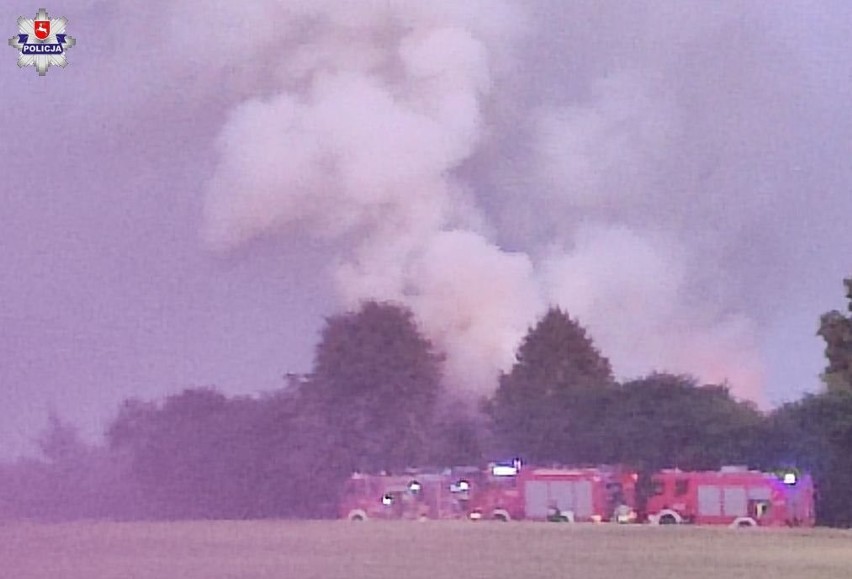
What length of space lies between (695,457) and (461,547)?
11.1m

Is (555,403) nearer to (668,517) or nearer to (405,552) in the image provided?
(668,517)

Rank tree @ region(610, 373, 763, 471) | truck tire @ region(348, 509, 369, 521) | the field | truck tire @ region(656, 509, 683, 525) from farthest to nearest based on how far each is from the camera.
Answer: tree @ region(610, 373, 763, 471), truck tire @ region(348, 509, 369, 521), truck tire @ region(656, 509, 683, 525), the field

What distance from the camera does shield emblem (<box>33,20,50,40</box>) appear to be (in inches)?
683

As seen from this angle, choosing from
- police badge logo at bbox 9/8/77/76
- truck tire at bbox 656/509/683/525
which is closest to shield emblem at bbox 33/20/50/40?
police badge logo at bbox 9/8/77/76

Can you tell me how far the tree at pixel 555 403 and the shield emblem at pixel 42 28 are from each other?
12414mm

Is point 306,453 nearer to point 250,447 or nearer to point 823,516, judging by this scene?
point 250,447

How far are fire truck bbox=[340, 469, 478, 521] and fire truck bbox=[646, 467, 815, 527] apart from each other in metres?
3.56

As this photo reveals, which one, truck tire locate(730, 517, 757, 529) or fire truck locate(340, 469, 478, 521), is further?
fire truck locate(340, 469, 478, 521)

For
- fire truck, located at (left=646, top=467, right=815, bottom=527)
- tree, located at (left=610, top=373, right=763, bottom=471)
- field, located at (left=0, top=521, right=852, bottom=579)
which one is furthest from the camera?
tree, located at (left=610, top=373, right=763, bottom=471)

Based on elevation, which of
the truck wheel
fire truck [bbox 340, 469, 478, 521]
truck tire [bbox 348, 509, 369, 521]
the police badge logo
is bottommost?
the truck wheel

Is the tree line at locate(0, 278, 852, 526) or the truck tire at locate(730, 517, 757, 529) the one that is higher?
the tree line at locate(0, 278, 852, 526)

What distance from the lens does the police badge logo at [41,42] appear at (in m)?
17.2

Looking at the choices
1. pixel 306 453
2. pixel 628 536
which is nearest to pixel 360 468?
pixel 306 453

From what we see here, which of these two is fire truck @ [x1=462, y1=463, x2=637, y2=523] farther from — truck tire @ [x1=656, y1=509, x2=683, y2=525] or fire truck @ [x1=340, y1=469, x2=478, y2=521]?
truck tire @ [x1=656, y1=509, x2=683, y2=525]
